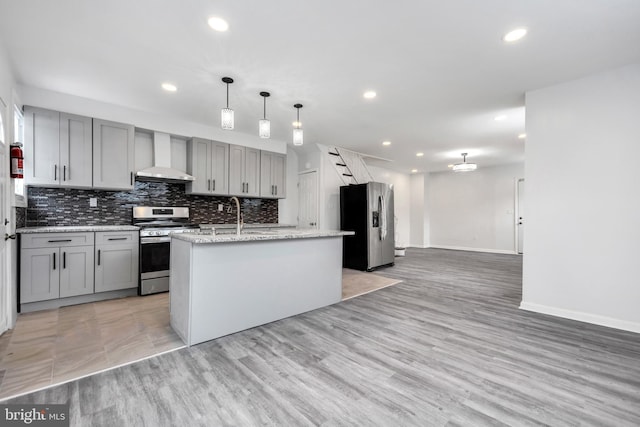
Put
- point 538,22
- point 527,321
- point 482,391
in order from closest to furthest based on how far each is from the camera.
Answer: point 482,391, point 538,22, point 527,321

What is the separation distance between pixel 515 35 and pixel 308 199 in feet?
14.3

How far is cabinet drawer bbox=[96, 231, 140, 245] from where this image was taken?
3.48 m

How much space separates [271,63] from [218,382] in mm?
2771

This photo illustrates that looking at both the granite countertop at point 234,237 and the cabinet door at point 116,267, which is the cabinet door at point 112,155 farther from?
the granite countertop at point 234,237

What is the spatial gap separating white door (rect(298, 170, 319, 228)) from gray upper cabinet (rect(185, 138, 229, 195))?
6.00ft

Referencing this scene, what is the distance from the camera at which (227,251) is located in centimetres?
246

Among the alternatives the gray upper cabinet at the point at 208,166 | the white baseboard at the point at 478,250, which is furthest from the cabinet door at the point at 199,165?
the white baseboard at the point at 478,250

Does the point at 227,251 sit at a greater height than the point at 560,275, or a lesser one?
greater

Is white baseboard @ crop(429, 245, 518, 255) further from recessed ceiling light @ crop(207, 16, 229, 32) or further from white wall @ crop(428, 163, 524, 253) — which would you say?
recessed ceiling light @ crop(207, 16, 229, 32)

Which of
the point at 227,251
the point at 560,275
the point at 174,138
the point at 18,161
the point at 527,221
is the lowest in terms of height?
the point at 560,275

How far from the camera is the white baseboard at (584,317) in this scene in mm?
2682

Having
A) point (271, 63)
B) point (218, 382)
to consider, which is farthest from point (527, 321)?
point (271, 63)

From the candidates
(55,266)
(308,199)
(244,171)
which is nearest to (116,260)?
(55,266)

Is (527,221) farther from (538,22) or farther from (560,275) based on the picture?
(538,22)
